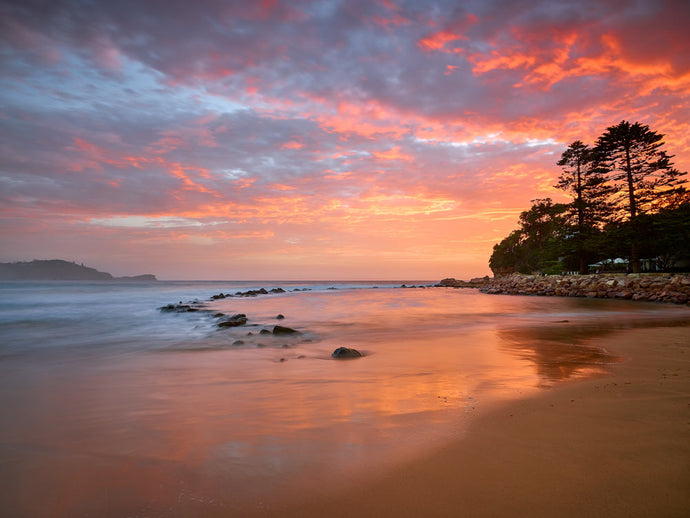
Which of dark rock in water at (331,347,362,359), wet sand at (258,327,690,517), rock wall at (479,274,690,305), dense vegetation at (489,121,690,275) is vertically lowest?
dark rock in water at (331,347,362,359)

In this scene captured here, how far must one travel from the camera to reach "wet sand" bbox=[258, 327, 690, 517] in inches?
71.1

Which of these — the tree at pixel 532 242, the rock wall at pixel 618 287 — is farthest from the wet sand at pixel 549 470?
the tree at pixel 532 242

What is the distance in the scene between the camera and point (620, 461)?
219cm

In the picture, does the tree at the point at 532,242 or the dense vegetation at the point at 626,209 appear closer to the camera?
the dense vegetation at the point at 626,209

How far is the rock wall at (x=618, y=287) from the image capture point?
16906 mm

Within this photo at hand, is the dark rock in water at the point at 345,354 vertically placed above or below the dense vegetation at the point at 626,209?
below

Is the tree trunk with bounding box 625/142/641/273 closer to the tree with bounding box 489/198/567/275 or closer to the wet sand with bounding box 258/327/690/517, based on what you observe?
the tree with bounding box 489/198/567/275

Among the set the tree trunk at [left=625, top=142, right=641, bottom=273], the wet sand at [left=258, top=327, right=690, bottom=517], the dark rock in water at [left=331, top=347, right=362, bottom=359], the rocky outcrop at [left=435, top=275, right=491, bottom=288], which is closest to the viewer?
the wet sand at [left=258, top=327, right=690, bottom=517]

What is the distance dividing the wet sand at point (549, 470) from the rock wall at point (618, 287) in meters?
18.6

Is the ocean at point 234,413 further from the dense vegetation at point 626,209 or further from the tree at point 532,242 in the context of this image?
the tree at point 532,242

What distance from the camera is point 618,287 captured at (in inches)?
795

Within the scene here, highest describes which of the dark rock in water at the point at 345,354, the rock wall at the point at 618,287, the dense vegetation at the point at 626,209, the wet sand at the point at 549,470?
the dense vegetation at the point at 626,209

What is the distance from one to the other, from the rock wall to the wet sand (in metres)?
18.6

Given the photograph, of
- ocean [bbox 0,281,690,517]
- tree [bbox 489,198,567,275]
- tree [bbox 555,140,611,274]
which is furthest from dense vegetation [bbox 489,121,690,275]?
ocean [bbox 0,281,690,517]
